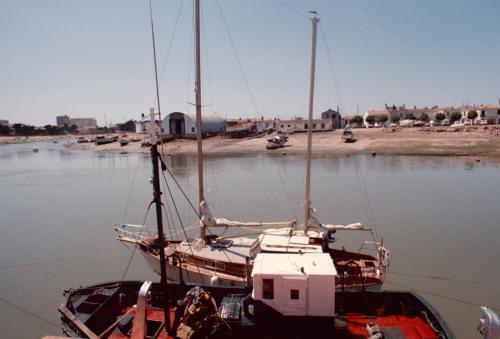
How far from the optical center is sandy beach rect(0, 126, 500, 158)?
78.6 metres

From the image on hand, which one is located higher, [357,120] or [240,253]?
[357,120]

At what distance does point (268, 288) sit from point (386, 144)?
8478 cm

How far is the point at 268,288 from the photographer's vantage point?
38.6 ft

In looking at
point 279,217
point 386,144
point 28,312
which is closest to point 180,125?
point 386,144

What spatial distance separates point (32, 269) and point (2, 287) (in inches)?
93.5

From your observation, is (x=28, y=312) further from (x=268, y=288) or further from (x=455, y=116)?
(x=455, y=116)

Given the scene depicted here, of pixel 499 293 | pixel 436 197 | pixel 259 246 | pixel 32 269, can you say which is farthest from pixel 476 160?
pixel 32 269

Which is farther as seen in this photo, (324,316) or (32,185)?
(32,185)

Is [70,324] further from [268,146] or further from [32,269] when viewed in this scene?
[268,146]

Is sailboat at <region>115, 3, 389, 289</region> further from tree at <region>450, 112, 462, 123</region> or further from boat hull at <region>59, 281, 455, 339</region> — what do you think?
tree at <region>450, 112, 462, 123</region>

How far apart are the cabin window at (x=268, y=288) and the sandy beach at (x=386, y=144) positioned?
76.3 m

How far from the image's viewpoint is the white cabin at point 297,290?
11594 mm

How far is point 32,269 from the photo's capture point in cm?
2392

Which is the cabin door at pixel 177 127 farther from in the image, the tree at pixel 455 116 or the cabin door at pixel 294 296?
the tree at pixel 455 116
